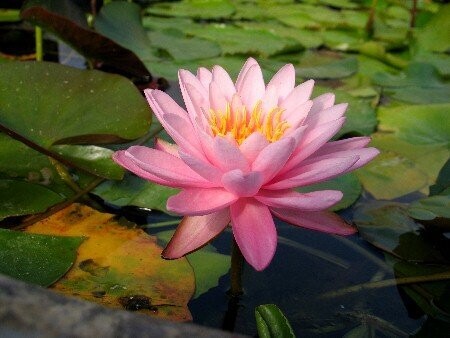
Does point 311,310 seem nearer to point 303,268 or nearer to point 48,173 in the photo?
point 303,268

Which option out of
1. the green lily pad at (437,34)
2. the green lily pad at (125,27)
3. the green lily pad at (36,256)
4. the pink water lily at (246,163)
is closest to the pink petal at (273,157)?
the pink water lily at (246,163)

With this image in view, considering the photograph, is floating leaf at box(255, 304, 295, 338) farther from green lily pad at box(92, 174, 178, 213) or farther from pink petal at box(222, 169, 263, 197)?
green lily pad at box(92, 174, 178, 213)

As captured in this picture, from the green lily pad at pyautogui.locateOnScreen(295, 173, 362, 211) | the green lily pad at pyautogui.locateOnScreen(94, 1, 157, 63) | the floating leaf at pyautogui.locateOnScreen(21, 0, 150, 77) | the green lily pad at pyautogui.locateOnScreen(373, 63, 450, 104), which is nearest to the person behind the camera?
the green lily pad at pyautogui.locateOnScreen(295, 173, 362, 211)

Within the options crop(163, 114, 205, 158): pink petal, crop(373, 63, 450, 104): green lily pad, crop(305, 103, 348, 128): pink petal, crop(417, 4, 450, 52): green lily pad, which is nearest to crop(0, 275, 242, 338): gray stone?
crop(163, 114, 205, 158): pink petal

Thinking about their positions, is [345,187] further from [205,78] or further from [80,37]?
[80,37]

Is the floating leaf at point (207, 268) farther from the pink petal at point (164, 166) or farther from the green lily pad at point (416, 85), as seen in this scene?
the green lily pad at point (416, 85)

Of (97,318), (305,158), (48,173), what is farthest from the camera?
(48,173)

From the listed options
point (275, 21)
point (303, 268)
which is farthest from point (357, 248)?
point (275, 21)
